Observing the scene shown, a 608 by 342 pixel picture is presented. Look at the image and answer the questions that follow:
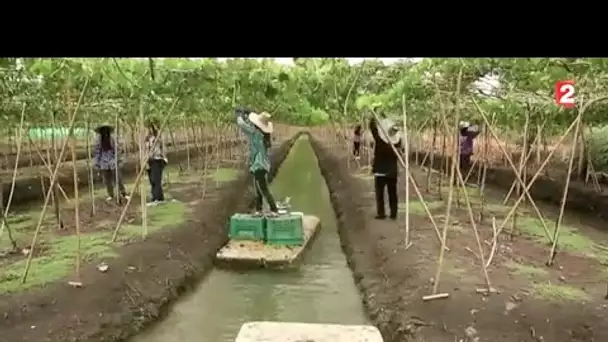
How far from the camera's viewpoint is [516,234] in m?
8.98

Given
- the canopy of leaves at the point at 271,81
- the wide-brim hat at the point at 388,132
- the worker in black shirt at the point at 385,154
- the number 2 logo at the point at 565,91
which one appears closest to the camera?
the canopy of leaves at the point at 271,81

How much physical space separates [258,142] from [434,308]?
364cm

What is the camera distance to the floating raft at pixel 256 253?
27.7ft

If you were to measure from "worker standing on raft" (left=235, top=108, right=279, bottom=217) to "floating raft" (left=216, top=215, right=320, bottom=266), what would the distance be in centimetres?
42

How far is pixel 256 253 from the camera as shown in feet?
28.3

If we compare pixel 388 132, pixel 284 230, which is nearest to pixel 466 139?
pixel 388 132

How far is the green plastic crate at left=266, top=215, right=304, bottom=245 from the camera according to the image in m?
8.94

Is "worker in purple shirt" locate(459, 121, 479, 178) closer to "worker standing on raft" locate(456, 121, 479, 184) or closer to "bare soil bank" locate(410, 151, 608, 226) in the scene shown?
"worker standing on raft" locate(456, 121, 479, 184)

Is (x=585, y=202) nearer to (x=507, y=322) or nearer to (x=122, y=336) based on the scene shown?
(x=507, y=322)

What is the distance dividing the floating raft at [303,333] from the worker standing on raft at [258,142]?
367 cm

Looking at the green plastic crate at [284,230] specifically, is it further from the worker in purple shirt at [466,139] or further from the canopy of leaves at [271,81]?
the worker in purple shirt at [466,139]

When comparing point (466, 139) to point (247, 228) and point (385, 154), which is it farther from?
point (247, 228)

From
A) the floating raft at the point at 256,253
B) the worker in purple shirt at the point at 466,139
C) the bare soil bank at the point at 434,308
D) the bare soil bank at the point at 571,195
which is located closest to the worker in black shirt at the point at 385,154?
the bare soil bank at the point at 434,308
